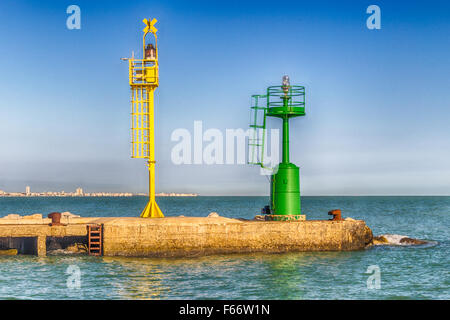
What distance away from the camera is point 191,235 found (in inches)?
1122

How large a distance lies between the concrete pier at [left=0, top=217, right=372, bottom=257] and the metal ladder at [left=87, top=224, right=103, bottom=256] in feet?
0.95

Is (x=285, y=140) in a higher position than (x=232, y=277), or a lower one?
higher

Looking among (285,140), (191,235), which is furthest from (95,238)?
(285,140)

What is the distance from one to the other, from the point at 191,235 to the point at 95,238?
4.98m

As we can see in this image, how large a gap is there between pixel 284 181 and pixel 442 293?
11.3 meters

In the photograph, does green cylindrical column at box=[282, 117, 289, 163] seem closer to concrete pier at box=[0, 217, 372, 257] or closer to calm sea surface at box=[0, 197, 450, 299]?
concrete pier at box=[0, 217, 372, 257]

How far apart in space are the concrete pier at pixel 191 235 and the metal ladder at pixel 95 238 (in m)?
0.29

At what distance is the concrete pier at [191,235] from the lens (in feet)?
92.3

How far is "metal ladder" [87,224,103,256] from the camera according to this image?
28.2 m

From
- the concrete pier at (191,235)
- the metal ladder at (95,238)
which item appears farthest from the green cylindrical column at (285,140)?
the metal ladder at (95,238)

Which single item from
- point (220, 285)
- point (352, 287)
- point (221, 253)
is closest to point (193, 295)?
point (220, 285)

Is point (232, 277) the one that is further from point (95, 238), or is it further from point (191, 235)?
point (95, 238)

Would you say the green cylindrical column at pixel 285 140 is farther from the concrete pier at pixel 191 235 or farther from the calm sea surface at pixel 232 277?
the calm sea surface at pixel 232 277
